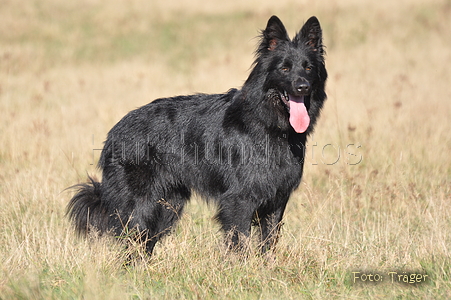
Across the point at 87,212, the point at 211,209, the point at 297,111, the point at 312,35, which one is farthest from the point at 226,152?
the point at 211,209

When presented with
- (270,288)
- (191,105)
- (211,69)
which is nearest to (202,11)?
(211,69)

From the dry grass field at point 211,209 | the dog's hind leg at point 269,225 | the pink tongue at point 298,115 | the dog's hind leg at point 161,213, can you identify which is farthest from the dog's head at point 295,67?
the dog's hind leg at point 161,213

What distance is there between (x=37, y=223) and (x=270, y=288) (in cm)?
275

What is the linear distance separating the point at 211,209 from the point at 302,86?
7.96ft

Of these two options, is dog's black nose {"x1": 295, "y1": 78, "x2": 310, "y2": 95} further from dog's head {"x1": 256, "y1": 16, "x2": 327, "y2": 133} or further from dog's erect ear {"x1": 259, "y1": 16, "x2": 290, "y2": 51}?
dog's erect ear {"x1": 259, "y1": 16, "x2": 290, "y2": 51}

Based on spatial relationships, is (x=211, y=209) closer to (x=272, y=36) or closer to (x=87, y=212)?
(x=87, y=212)

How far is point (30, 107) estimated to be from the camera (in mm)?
9844

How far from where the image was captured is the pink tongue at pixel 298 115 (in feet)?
13.4

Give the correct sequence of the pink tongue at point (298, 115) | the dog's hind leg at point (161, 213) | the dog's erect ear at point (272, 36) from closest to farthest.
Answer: the pink tongue at point (298, 115) → the dog's erect ear at point (272, 36) → the dog's hind leg at point (161, 213)

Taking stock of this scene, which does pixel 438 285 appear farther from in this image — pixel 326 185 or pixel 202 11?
pixel 202 11

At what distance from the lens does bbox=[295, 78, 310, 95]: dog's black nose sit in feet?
12.9

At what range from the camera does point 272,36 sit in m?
4.27

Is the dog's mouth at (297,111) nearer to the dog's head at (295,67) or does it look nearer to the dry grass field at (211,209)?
the dog's head at (295,67)

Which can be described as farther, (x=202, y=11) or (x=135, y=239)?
(x=202, y=11)
